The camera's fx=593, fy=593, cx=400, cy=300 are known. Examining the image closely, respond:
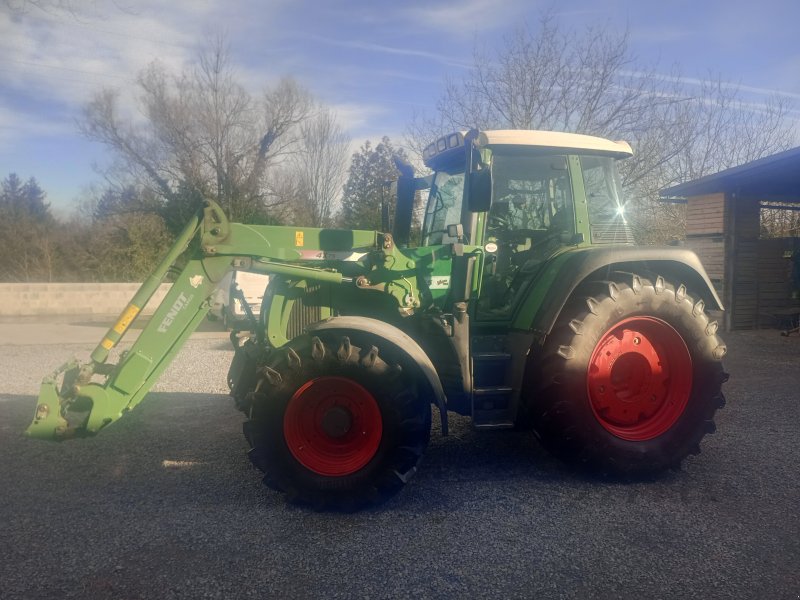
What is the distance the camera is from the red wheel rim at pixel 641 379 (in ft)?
13.8

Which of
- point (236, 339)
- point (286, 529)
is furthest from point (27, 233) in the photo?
point (286, 529)

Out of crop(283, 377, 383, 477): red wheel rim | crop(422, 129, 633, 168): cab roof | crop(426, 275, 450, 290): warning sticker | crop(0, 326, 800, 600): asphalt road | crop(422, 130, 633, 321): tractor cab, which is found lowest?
crop(0, 326, 800, 600): asphalt road

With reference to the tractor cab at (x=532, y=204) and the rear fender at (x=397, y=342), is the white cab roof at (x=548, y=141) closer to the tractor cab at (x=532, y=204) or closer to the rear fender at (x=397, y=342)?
the tractor cab at (x=532, y=204)

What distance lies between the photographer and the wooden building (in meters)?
12.2

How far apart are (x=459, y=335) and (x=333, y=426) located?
104 cm

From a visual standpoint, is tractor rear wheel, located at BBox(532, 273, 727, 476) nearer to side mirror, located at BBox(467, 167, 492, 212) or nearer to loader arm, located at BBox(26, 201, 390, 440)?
side mirror, located at BBox(467, 167, 492, 212)

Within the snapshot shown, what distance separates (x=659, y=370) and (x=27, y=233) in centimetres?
2450

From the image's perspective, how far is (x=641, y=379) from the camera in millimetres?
4312

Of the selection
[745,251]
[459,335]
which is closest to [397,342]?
[459,335]

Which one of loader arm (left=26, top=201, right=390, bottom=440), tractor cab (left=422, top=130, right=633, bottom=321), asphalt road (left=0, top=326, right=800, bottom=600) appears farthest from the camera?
tractor cab (left=422, top=130, right=633, bottom=321)

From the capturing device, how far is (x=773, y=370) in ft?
27.1

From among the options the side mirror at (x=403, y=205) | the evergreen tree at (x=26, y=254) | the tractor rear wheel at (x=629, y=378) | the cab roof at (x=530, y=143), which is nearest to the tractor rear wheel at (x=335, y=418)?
the tractor rear wheel at (x=629, y=378)

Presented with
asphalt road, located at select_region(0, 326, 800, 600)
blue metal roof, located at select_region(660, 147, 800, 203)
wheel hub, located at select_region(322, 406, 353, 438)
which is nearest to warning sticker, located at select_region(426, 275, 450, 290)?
wheel hub, located at select_region(322, 406, 353, 438)

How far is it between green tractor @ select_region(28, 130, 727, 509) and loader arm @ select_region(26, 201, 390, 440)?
0.01 meters
